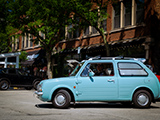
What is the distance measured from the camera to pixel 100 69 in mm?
9836

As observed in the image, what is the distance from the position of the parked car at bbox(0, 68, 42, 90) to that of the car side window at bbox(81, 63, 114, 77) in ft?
36.6

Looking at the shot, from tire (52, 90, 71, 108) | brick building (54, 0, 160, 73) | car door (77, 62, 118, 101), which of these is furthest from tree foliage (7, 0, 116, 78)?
tire (52, 90, 71, 108)

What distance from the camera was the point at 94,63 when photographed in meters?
9.87

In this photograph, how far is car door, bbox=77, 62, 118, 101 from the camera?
31.2 feet

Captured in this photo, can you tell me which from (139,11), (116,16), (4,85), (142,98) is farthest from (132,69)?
(116,16)

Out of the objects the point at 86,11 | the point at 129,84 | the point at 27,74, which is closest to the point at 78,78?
the point at 129,84

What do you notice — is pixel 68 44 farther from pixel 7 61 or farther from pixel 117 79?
pixel 117 79

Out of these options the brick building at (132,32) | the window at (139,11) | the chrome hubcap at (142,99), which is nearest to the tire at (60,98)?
the chrome hubcap at (142,99)

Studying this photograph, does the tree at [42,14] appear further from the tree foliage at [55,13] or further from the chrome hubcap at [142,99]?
the chrome hubcap at [142,99]

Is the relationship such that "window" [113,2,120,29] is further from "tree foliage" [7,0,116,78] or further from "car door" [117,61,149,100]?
"car door" [117,61,149,100]

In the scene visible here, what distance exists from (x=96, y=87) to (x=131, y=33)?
39.9ft

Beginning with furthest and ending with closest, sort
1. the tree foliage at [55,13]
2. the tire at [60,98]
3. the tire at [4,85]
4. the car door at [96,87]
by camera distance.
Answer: the tire at [4,85] → the tree foliage at [55,13] → the car door at [96,87] → the tire at [60,98]

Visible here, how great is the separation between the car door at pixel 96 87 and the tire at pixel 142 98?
0.70 m

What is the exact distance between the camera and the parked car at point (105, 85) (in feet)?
30.9
